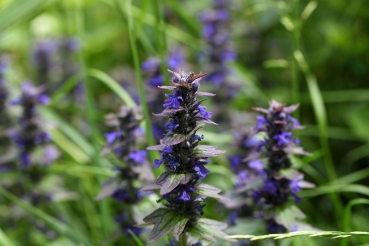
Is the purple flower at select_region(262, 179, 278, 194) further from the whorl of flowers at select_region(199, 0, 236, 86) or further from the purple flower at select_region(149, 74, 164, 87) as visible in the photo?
the whorl of flowers at select_region(199, 0, 236, 86)

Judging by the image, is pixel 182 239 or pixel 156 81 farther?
pixel 156 81

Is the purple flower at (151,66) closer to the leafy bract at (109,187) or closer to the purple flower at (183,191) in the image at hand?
the leafy bract at (109,187)

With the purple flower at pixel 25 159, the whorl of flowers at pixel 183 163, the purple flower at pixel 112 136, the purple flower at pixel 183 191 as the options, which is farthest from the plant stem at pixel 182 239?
the purple flower at pixel 25 159

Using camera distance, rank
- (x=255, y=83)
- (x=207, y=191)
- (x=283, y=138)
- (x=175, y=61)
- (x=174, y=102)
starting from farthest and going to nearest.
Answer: (x=255, y=83)
(x=175, y=61)
(x=283, y=138)
(x=207, y=191)
(x=174, y=102)

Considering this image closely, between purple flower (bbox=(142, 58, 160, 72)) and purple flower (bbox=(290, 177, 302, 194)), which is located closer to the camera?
purple flower (bbox=(290, 177, 302, 194))

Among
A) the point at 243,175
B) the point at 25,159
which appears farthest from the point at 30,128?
the point at 243,175

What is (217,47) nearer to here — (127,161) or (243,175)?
(243,175)

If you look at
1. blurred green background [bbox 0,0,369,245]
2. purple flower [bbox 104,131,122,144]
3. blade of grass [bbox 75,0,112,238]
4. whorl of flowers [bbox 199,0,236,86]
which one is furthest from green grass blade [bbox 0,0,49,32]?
whorl of flowers [bbox 199,0,236,86]

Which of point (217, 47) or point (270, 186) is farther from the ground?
point (217, 47)
